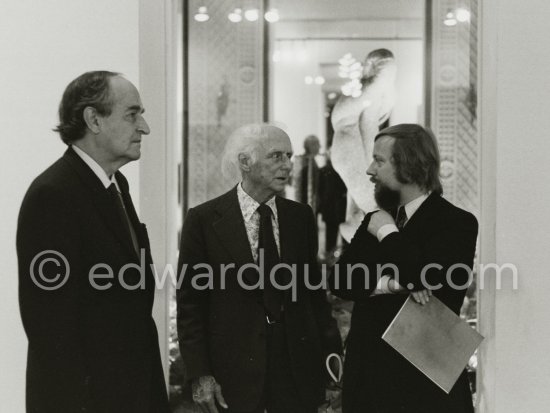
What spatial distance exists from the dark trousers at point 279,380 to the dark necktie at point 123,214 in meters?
0.63

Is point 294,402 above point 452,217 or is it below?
below

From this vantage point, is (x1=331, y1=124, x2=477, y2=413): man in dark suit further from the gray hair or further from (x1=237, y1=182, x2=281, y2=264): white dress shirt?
the gray hair

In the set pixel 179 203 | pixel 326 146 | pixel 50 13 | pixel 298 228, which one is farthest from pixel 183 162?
pixel 298 228

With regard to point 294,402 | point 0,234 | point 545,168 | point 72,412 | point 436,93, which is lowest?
point 294,402

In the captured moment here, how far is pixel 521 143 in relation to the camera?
2898mm

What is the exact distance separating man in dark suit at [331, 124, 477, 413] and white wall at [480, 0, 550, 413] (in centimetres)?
53

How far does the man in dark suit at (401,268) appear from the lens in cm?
236

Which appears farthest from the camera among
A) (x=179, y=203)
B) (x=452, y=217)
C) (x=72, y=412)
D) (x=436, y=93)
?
(x=179, y=203)

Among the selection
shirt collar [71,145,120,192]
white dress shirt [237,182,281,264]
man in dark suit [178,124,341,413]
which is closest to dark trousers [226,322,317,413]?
man in dark suit [178,124,341,413]

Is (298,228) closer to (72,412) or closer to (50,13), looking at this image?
(72,412)

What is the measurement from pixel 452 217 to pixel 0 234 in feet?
6.37

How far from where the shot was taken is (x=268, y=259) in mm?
2646

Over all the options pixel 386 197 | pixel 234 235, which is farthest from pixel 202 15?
pixel 386 197

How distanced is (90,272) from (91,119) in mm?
491
